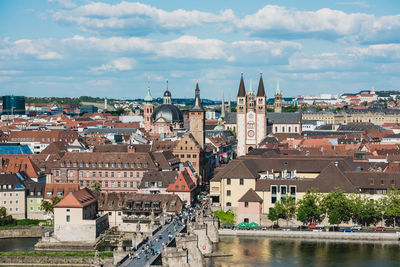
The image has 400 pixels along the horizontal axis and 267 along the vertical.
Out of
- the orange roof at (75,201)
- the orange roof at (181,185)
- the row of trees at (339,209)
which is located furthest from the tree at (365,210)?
the orange roof at (75,201)

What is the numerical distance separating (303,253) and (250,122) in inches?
3593

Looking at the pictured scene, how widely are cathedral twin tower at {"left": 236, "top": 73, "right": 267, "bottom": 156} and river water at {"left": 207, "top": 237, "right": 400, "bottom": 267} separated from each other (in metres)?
81.6

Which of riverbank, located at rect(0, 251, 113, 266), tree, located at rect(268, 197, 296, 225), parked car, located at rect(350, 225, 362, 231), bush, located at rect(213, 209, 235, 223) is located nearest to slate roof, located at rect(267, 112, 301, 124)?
bush, located at rect(213, 209, 235, 223)

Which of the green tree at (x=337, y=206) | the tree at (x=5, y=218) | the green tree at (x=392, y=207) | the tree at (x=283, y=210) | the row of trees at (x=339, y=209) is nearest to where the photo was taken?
the green tree at (x=392, y=207)

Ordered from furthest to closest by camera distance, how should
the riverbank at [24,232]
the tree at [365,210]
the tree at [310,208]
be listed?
the riverbank at [24,232] → the tree at [310,208] → the tree at [365,210]

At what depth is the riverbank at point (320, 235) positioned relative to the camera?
71.1 meters

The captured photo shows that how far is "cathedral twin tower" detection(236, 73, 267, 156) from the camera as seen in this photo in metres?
154

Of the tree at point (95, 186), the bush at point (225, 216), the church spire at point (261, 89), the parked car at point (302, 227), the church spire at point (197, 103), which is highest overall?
the church spire at point (261, 89)

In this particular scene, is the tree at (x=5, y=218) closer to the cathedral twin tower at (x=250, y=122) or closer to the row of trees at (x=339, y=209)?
the row of trees at (x=339, y=209)

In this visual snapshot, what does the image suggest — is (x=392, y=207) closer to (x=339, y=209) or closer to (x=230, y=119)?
(x=339, y=209)

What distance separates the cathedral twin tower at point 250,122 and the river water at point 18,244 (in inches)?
3339

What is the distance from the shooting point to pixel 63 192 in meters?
83.9

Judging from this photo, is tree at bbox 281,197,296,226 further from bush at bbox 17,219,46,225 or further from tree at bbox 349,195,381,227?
bush at bbox 17,219,46,225

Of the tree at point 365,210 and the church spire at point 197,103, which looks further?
the church spire at point 197,103
